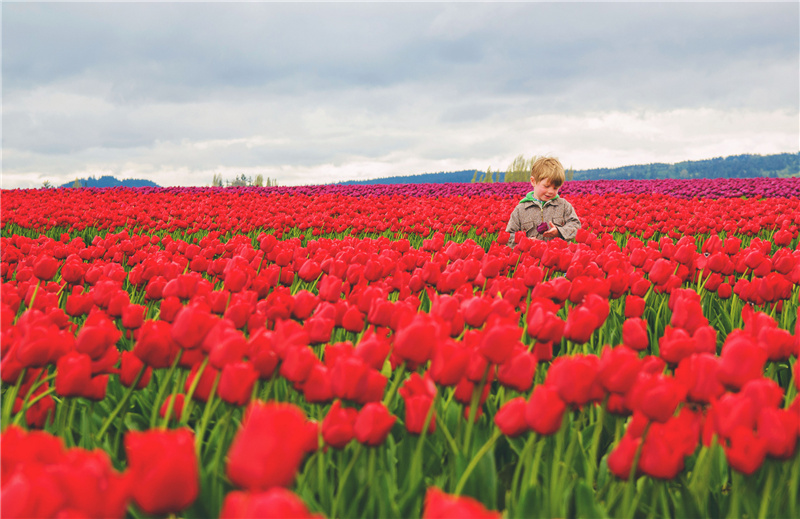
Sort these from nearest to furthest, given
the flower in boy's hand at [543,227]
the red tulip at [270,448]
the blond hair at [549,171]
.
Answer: the red tulip at [270,448] < the flower in boy's hand at [543,227] < the blond hair at [549,171]

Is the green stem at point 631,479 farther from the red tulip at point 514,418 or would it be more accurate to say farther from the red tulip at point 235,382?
the red tulip at point 235,382

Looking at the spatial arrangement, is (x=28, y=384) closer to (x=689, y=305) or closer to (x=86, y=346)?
(x=86, y=346)

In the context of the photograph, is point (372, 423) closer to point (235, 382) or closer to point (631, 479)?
point (235, 382)

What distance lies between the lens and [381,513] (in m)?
1.36

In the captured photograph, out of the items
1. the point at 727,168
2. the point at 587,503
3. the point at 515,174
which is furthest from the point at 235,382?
the point at 727,168

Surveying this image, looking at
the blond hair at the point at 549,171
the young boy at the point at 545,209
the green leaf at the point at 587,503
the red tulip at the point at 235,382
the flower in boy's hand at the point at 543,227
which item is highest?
the blond hair at the point at 549,171

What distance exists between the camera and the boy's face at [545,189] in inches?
262

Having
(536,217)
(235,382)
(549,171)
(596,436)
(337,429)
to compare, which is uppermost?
(549,171)

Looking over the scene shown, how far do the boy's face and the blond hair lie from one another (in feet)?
0.12

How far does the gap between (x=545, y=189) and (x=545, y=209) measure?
33cm

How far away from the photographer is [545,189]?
670 cm

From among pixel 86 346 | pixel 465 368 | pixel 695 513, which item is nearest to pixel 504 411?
pixel 465 368

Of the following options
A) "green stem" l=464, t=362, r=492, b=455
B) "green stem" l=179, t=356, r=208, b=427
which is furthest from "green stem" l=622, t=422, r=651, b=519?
"green stem" l=179, t=356, r=208, b=427

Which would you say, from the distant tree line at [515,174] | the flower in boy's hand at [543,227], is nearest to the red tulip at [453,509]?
the flower in boy's hand at [543,227]
